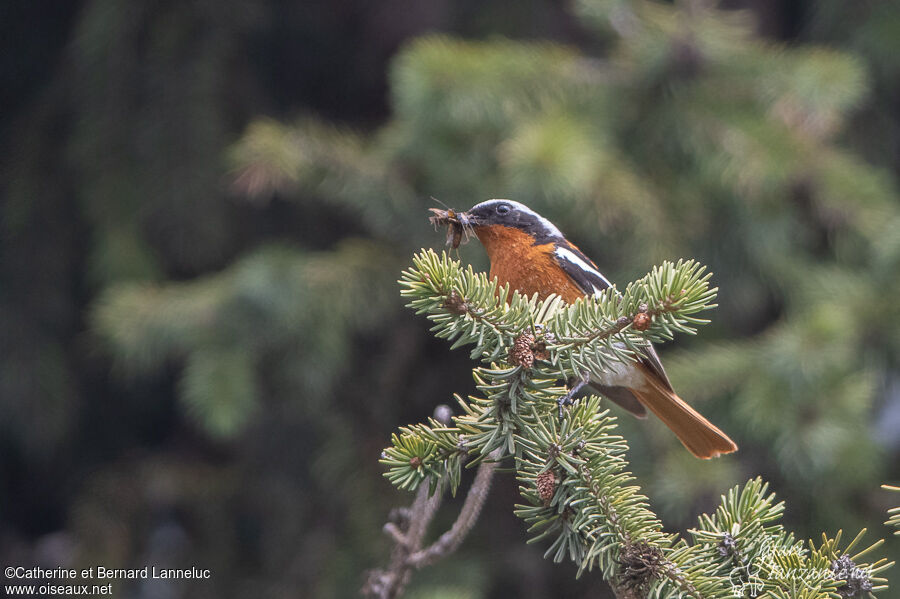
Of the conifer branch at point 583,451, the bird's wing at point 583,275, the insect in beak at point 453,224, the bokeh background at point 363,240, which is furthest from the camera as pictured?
the bokeh background at point 363,240

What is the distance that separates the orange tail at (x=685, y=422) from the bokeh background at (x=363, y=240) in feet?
2.02

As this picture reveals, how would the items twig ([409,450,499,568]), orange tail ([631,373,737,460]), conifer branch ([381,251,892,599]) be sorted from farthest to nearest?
orange tail ([631,373,737,460]), twig ([409,450,499,568]), conifer branch ([381,251,892,599])

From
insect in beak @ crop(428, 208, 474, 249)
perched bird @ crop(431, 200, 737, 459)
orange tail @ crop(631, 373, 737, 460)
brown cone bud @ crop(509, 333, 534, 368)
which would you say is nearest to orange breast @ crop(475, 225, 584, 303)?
perched bird @ crop(431, 200, 737, 459)

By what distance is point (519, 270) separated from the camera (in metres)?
2.85

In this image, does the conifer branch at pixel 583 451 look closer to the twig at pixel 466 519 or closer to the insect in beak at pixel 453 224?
the twig at pixel 466 519

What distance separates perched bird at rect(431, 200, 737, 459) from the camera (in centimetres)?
280

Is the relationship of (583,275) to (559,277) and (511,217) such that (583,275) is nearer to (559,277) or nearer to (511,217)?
(559,277)

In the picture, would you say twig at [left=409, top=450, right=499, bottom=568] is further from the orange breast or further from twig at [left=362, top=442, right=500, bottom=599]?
the orange breast

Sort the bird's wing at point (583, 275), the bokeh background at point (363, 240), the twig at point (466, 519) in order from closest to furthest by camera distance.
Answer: the twig at point (466, 519) → the bird's wing at point (583, 275) → the bokeh background at point (363, 240)

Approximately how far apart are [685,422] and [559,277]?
0.67 m

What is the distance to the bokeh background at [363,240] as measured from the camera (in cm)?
365

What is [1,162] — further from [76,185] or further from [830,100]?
[830,100]

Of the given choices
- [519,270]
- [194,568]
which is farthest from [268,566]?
[519,270]

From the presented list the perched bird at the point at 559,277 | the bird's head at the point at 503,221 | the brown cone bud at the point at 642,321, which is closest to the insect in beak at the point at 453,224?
the perched bird at the point at 559,277
